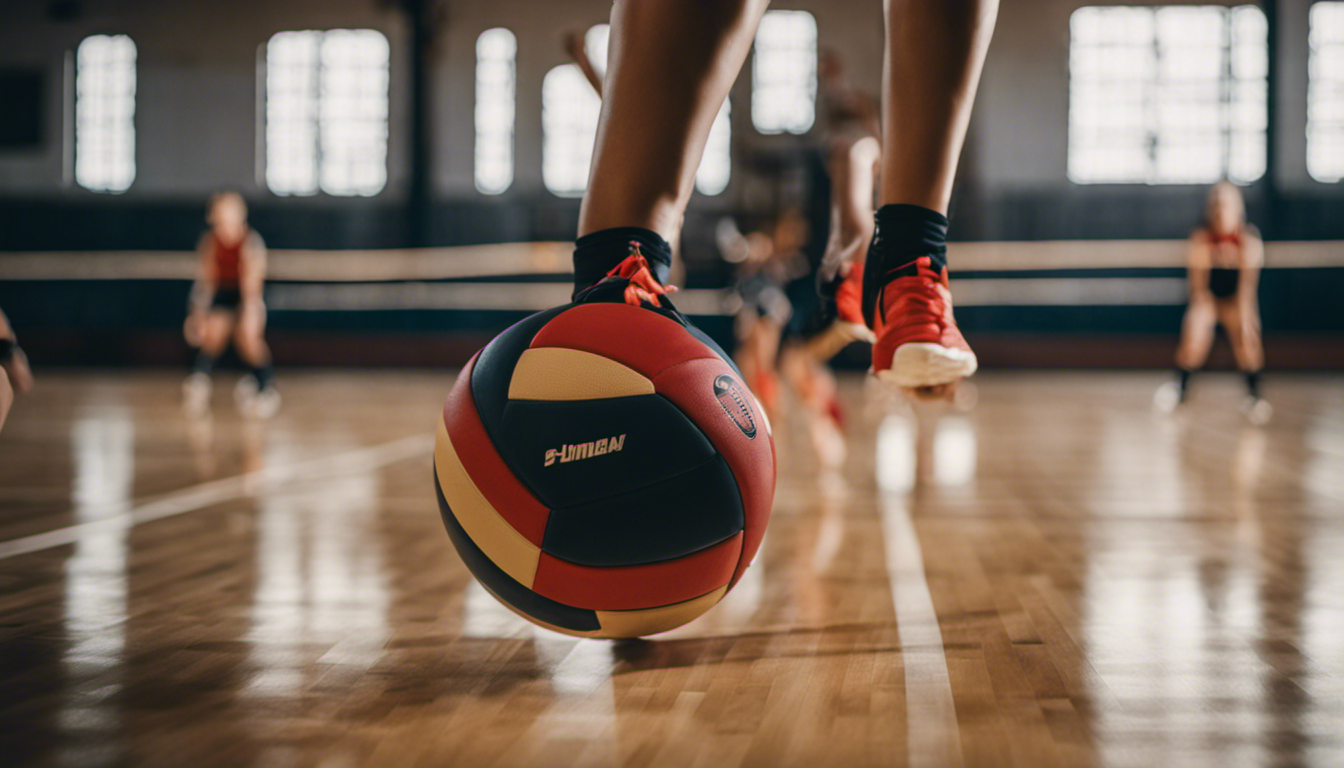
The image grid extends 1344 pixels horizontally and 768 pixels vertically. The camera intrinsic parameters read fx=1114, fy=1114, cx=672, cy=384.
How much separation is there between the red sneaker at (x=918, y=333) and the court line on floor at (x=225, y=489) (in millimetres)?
1909

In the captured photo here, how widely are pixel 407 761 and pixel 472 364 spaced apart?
2.12 ft

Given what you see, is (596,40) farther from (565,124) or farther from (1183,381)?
(1183,381)

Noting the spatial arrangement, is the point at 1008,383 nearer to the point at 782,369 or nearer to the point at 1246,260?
the point at 782,369

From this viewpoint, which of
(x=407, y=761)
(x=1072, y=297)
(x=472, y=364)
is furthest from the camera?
(x=1072, y=297)

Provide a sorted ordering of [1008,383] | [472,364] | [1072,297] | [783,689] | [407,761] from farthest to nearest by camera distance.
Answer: [1072,297]
[1008,383]
[472,364]
[783,689]
[407,761]

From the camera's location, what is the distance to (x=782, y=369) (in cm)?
1123

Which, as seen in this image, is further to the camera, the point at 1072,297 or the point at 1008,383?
the point at 1072,297

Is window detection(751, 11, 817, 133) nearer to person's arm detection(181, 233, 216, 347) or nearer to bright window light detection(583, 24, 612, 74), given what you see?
bright window light detection(583, 24, 612, 74)

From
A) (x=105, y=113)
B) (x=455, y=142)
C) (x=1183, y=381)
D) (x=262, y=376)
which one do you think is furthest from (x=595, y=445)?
(x=105, y=113)

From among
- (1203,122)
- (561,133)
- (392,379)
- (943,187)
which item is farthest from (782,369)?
(943,187)

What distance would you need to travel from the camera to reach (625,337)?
1.52 meters

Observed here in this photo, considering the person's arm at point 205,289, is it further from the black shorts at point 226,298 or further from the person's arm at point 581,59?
the person's arm at point 581,59

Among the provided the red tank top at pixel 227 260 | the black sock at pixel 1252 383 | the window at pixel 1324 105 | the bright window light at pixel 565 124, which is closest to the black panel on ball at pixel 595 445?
the black sock at pixel 1252 383

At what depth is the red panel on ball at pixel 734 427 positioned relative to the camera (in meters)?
1.50
